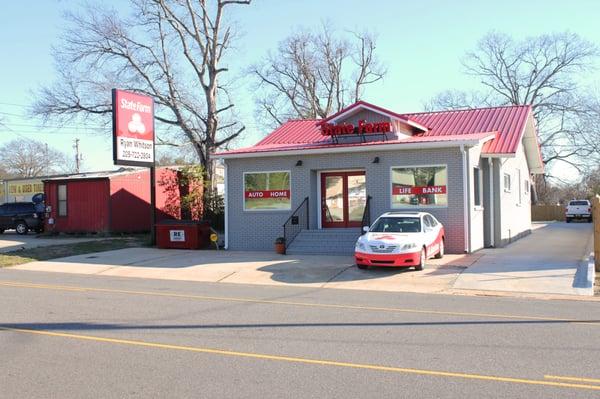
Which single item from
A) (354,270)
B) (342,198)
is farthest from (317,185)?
(354,270)

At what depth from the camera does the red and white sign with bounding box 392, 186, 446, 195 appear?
1928 centimetres

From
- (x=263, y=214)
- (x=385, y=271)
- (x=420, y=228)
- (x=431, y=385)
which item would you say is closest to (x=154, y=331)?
(x=431, y=385)

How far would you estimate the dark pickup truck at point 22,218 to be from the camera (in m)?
32.3

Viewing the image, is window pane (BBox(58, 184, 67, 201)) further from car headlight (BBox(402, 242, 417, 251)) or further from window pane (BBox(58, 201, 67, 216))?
car headlight (BBox(402, 242, 417, 251))

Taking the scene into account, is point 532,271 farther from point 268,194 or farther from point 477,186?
point 268,194

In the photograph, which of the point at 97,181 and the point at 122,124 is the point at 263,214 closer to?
the point at 122,124

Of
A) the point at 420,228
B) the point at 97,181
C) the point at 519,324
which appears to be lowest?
the point at 519,324

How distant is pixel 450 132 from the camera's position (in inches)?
916

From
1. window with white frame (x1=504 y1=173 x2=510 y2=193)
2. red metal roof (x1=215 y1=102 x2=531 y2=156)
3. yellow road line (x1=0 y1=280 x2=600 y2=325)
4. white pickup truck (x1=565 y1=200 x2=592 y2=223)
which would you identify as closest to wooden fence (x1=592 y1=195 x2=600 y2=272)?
red metal roof (x1=215 y1=102 x2=531 y2=156)

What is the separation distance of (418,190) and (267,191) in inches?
217

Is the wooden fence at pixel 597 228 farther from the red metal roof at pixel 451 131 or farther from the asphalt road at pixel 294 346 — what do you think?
the red metal roof at pixel 451 131

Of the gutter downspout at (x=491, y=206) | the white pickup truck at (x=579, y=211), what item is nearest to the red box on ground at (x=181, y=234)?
the gutter downspout at (x=491, y=206)

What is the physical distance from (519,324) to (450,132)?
15.4 m

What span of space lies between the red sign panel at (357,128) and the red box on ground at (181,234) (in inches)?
238
